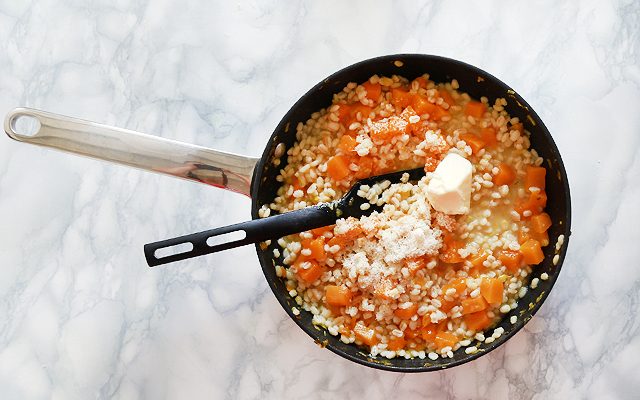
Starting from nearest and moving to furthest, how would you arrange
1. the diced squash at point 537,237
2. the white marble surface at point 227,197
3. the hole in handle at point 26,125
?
the diced squash at point 537,237 → the white marble surface at point 227,197 → the hole in handle at point 26,125


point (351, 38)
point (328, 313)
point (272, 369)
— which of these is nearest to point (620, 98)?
point (351, 38)

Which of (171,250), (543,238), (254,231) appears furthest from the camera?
(171,250)

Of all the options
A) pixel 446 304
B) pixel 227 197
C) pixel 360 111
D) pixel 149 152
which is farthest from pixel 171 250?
pixel 446 304

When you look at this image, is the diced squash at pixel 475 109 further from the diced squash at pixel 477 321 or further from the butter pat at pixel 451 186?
the diced squash at pixel 477 321

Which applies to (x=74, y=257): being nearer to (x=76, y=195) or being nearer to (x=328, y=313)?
(x=76, y=195)

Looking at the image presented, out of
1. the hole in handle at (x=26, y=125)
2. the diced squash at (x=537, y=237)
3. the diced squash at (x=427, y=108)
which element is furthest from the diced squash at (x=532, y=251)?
the hole in handle at (x=26, y=125)

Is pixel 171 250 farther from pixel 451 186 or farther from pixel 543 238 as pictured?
pixel 543 238
